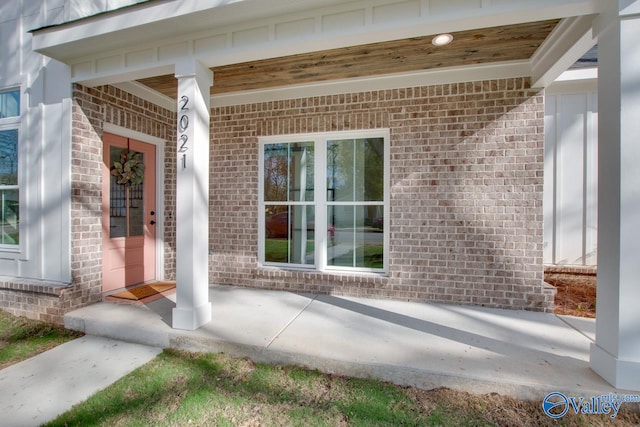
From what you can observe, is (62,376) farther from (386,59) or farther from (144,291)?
(386,59)

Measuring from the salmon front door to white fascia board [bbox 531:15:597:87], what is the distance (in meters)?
5.42

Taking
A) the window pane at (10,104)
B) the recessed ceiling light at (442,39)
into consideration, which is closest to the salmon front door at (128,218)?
the window pane at (10,104)

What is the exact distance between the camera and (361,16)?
2791 millimetres

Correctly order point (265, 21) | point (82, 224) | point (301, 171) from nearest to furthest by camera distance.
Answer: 1. point (265, 21)
2. point (82, 224)
3. point (301, 171)

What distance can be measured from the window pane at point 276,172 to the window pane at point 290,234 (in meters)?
0.19

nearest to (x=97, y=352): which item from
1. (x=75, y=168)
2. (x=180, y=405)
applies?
(x=180, y=405)

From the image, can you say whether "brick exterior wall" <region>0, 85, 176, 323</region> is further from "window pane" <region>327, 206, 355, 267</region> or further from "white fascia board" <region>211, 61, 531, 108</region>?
"window pane" <region>327, 206, 355, 267</region>

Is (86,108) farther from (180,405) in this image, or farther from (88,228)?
(180,405)

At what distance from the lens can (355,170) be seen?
463 cm

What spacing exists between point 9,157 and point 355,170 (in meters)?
4.73

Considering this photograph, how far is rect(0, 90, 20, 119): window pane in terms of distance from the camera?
13.9ft

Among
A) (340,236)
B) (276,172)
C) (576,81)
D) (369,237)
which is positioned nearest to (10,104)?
(276,172)

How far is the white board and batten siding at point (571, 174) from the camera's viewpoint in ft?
15.8

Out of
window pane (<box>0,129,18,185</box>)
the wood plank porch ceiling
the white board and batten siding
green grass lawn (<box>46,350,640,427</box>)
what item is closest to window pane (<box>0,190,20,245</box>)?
window pane (<box>0,129,18,185</box>)
